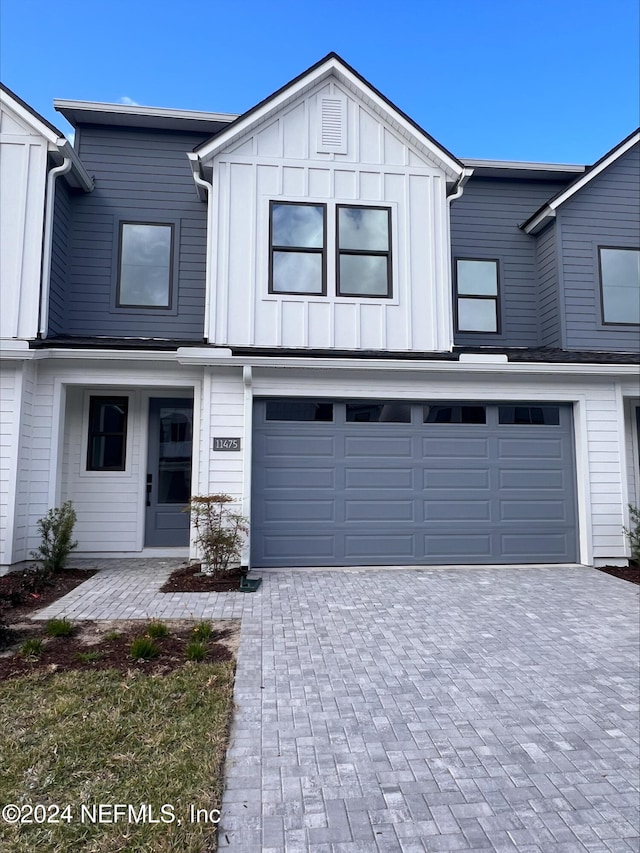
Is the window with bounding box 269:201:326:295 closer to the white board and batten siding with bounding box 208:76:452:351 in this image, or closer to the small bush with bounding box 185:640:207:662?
the white board and batten siding with bounding box 208:76:452:351

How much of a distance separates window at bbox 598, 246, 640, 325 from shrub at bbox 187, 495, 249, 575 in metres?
7.58

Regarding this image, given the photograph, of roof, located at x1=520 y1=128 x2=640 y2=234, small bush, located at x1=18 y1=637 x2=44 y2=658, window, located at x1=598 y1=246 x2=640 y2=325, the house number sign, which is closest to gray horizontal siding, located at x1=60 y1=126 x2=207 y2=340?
the house number sign

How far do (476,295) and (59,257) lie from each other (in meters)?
7.79

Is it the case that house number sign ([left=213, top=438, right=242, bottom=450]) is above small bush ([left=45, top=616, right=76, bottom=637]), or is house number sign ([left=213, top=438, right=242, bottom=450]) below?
above

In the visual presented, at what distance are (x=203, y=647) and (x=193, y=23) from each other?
1625 centimetres

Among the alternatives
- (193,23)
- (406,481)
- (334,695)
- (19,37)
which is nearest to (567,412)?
(406,481)

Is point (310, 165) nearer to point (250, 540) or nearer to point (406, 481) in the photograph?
point (406, 481)

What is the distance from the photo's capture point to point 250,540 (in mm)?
7609

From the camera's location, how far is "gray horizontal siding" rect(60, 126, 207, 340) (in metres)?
9.31

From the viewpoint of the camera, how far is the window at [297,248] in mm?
8336

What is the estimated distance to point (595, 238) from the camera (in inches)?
386

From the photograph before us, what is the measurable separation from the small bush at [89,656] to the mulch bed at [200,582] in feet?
7.16

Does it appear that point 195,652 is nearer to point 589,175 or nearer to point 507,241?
point 507,241

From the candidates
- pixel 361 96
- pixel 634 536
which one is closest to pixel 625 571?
pixel 634 536
